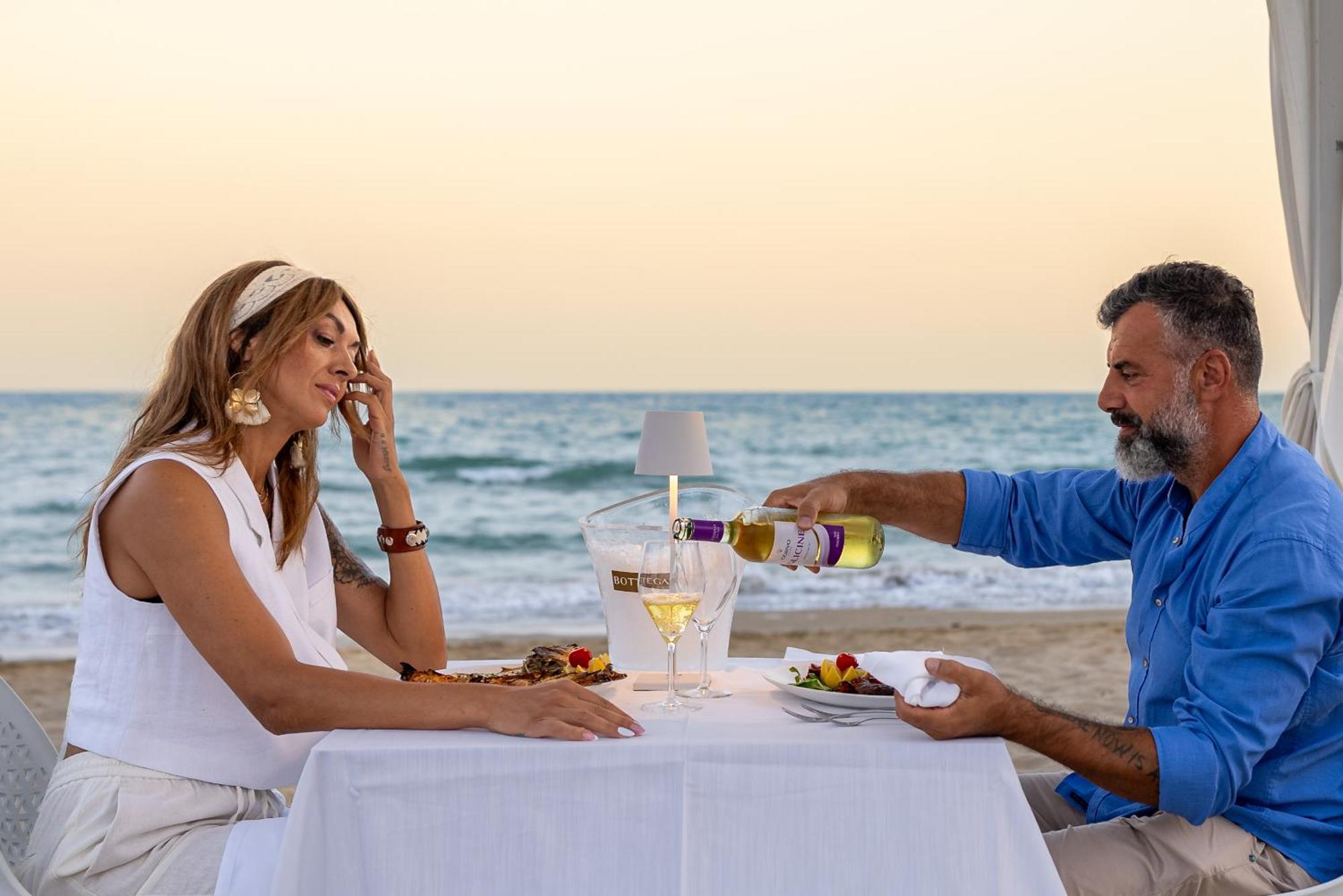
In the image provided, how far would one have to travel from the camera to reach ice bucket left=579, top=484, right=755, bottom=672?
190cm

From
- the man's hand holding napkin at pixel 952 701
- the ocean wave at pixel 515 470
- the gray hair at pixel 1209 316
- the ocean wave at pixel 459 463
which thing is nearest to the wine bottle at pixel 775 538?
the man's hand holding napkin at pixel 952 701

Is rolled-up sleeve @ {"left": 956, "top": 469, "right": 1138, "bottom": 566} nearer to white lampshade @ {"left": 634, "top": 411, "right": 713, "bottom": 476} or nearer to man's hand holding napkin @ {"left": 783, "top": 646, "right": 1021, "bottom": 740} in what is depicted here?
white lampshade @ {"left": 634, "top": 411, "right": 713, "bottom": 476}

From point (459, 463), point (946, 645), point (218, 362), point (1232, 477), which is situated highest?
point (218, 362)

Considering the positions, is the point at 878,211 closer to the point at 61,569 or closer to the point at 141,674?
the point at 61,569

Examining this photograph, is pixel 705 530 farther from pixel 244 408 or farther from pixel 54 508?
pixel 54 508

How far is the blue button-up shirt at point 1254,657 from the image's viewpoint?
175cm

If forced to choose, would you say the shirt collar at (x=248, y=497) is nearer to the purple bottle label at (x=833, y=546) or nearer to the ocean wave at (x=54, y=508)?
the purple bottle label at (x=833, y=546)

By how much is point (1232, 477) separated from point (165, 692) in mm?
1656

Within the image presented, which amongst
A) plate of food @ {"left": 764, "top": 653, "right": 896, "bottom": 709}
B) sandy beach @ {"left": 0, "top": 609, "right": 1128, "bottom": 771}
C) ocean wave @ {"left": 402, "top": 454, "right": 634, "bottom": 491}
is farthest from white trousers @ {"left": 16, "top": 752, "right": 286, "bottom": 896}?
ocean wave @ {"left": 402, "top": 454, "right": 634, "bottom": 491}

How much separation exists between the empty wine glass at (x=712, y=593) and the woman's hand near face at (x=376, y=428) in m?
0.79

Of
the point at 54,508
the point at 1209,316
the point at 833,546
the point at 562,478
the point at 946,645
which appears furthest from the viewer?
the point at 562,478

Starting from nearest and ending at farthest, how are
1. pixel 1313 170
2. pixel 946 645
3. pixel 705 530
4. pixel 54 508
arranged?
pixel 705 530
pixel 1313 170
pixel 946 645
pixel 54 508

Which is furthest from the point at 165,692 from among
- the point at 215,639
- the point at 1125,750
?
the point at 1125,750

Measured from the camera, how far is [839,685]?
5.99 ft
